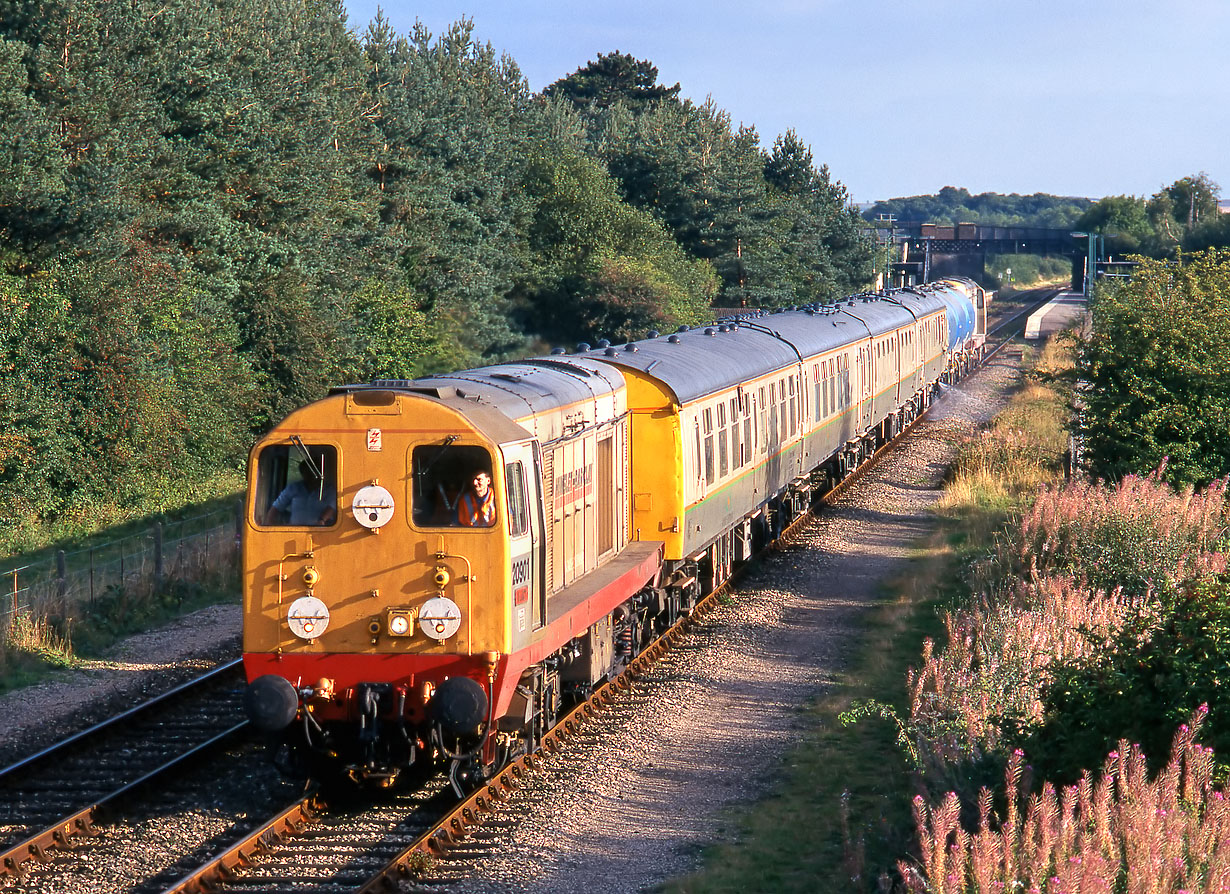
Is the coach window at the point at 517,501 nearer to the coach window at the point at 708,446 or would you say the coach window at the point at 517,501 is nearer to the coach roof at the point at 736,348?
the coach roof at the point at 736,348

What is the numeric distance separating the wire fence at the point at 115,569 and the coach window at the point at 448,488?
8.75 meters

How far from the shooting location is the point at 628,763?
11.9 m

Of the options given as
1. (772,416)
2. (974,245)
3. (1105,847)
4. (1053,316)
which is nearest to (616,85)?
(1053,316)

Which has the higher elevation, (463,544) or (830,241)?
(830,241)

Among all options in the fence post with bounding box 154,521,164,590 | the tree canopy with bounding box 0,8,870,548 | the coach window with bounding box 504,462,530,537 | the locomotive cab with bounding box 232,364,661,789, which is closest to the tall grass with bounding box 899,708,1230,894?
the locomotive cab with bounding box 232,364,661,789

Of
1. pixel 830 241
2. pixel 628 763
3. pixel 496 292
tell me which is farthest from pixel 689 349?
pixel 830 241

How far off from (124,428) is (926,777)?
21261 millimetres

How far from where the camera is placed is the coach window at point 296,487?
9.96m

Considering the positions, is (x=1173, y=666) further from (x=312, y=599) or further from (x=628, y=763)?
(x=312, y=599)

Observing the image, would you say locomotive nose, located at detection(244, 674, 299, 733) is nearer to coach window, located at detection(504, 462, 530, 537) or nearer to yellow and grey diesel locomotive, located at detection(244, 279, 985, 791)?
yellow and grey diesel locomotive, located at detection(244, 279, 985, 791)

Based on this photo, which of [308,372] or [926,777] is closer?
[926,777]

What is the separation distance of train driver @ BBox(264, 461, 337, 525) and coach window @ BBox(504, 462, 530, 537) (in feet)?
4.30

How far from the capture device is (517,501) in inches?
398

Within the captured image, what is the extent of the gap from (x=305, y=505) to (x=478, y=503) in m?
1.34
